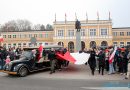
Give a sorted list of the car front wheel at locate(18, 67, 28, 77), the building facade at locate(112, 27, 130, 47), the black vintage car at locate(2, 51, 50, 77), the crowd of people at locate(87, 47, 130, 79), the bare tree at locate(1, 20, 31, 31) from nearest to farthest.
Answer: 1. the black vintage car at locate(2, 51, 50, 77)
2. the car front wheel at locate(18, 67, 28, 77)
3. the crowd of people at locate(87, 47, 130, 79)
4. the building facade at locate(112, 27, 130, 47)
5. the bare tree at locate(1, 20, 31, 31)

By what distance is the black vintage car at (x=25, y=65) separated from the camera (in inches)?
618

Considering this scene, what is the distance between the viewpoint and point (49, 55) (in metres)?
17.4

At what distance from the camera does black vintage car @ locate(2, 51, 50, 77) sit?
51.5 ft

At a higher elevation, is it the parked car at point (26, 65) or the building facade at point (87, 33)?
the building facade at point (87, 33)

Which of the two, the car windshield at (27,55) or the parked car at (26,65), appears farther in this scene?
the car windshield at (27,55)

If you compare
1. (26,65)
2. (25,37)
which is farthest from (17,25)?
(26,65)

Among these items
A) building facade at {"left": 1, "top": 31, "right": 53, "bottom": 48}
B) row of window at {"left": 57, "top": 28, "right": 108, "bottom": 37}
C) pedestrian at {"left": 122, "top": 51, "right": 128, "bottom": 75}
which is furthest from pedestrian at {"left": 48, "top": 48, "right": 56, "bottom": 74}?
building facade at {"left": 1, "top": 31, "right": 53, "bottom": 48}

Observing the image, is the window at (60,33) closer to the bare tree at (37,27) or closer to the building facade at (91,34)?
the building facade at (91,34)

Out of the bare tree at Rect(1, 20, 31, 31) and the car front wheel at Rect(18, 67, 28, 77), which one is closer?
the car front wheel at Rect(18, 67, 28, 77)

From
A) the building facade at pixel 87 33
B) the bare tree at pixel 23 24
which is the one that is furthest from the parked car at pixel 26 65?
the bare tree at pixel 23 24

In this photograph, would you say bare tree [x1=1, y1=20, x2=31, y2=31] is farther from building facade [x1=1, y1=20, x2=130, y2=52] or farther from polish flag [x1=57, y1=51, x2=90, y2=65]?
polish flag [x1=57, y1=51, x2=90, y2=65]

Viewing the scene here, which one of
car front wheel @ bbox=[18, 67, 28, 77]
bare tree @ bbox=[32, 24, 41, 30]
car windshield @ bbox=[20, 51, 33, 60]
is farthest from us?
bare tree @ bbox=[32, 24, 41, 30]

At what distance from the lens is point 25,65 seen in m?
16.3

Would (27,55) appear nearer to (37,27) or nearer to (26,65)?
(26,65)
